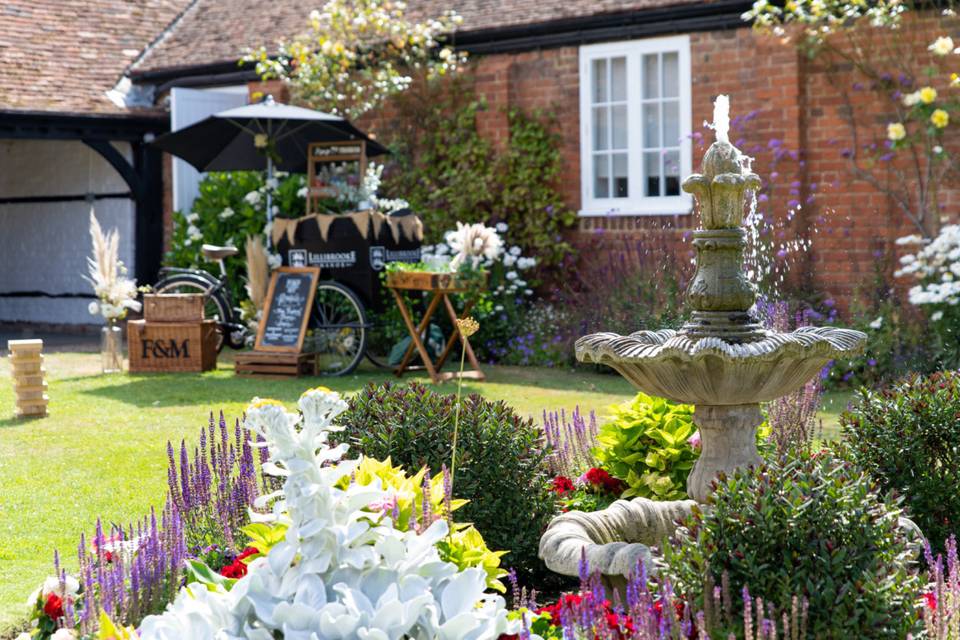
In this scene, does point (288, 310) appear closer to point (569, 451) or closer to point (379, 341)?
point (379, 341)

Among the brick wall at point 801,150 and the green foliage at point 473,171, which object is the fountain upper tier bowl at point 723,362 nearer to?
the brick wall at point 801,150

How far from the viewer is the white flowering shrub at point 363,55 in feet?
44.3

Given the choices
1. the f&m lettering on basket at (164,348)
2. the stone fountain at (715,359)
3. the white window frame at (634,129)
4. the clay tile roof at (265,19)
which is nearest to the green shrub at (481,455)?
the stone fountain at (715,359)

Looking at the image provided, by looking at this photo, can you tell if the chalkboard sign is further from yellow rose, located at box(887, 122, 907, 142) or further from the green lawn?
yellow rose, located at box(887, 122, 907, 142)

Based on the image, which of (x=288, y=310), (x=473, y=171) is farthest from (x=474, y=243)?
(x=473, y=171)

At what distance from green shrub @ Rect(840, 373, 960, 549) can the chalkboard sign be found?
270 inches

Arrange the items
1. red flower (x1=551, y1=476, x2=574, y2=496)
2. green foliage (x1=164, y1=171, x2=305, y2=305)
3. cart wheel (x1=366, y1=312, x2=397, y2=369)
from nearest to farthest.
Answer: red flower (x1=551, y1=476, x2=574, y2=496)
cart wheel (x1=366, y1=312, x2=397, y2=369)
green foliage (x1=164, y1=171, x2=305, y2=305)

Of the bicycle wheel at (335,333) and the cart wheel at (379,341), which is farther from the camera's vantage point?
the cart wheel at (379,341)

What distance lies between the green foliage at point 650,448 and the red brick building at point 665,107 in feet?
17.6

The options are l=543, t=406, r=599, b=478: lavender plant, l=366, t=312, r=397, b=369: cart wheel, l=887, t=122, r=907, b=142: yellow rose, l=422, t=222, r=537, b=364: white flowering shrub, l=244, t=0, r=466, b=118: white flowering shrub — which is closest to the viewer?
l=543, t=406, r=599, b=478: lavender plant

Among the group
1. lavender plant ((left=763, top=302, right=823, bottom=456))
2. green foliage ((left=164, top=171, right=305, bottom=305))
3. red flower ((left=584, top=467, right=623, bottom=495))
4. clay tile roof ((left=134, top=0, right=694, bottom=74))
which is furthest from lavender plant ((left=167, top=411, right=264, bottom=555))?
green foliage ((left=164, top=171, right=305, bottom=305))

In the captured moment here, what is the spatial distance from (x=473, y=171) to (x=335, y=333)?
278cm

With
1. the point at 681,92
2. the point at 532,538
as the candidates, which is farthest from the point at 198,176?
the point at 532,538

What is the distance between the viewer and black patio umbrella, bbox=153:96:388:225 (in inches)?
468
